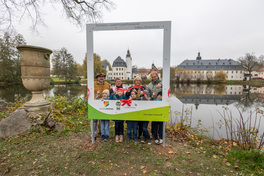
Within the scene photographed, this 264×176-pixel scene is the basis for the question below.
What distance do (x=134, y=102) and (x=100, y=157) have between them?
1.55m

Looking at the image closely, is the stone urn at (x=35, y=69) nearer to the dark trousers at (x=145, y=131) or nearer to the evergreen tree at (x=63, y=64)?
the dark trousers at (x=145, y=131)

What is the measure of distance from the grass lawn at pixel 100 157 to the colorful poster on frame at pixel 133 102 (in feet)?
2.91

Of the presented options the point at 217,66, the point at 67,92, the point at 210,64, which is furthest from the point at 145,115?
the point at 217,66

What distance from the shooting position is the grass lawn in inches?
96.4

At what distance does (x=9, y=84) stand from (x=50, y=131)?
3212cm

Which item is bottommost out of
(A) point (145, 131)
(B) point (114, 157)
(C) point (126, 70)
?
(B) point (114, 157)

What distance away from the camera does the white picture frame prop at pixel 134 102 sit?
2.89 metres

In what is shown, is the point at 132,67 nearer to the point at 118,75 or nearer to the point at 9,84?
the point at 118,75

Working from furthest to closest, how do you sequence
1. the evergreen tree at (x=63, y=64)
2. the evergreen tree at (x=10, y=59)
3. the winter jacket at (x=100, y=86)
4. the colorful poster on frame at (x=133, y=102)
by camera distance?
the evergreen tree at (x=63, y=64) → the evergreen tree at (x=10, y=59) → the winter jacket at (x=100, y=86) → the colorful poster on frame at (x=133, y=102)

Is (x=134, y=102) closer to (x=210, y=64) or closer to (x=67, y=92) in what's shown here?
(x=67, y=92)

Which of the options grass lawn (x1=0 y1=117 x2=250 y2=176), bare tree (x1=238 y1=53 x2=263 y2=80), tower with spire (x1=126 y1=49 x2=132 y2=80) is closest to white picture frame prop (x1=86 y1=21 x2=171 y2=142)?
tower with spire (x1=126 y1=49 x2=132 y2=80)

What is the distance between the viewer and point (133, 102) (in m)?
3.07

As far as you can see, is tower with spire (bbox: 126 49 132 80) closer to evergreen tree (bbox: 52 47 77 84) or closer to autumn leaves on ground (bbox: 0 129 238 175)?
autumn leaves on ground (bbox: 0 129 238 175)

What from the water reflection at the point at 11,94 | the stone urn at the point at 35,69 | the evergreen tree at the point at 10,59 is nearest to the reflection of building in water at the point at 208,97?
the stone urn at the point at 35,69
